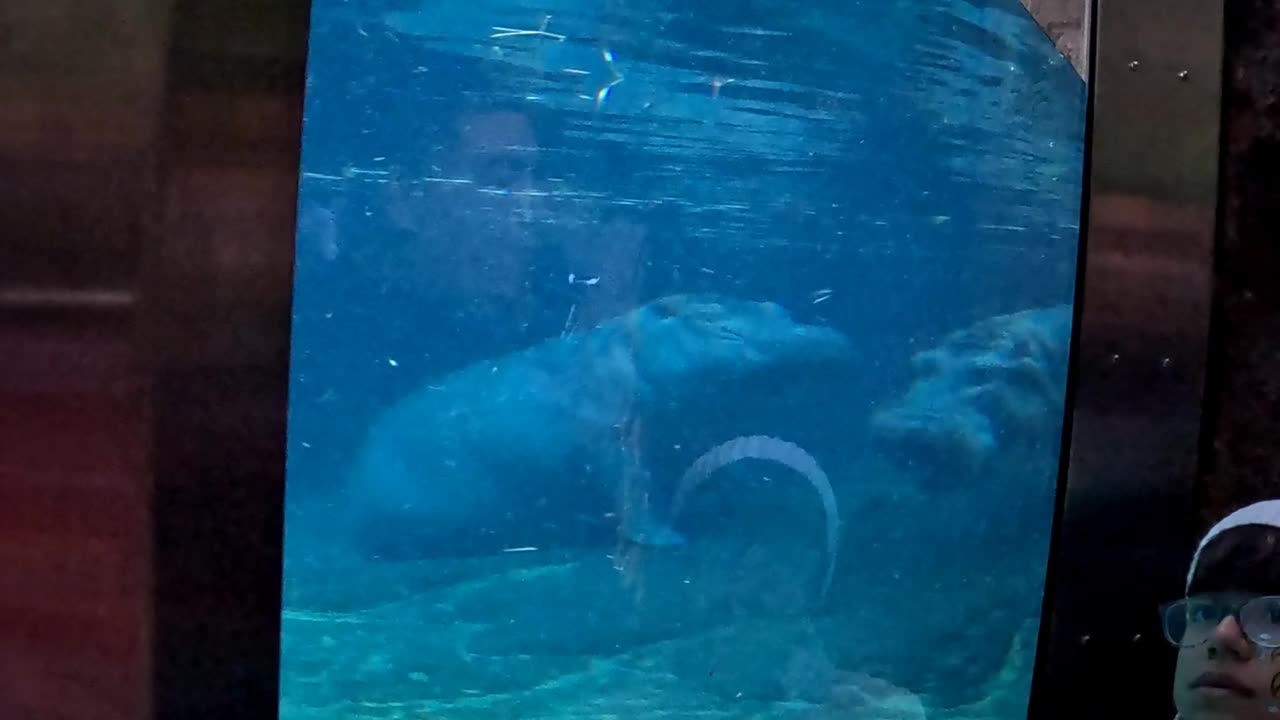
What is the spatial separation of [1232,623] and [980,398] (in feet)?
1.48

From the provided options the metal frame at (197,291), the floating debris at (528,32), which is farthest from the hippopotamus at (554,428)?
the floating debris at (528,32)

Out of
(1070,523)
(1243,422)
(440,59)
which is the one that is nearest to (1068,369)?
(1070,523)

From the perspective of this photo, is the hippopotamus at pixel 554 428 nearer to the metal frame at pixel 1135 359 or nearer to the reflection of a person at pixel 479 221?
the reflection of a person at pixel 479 221

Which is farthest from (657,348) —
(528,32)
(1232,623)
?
(1232,623)

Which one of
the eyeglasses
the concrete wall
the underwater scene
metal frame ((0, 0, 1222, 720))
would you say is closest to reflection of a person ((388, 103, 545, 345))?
the underwater scene

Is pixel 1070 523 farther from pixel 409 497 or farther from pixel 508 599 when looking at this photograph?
pixel 409 497

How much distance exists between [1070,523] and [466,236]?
911mm

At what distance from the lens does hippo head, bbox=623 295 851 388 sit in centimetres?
93

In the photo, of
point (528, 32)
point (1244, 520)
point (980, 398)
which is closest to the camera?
point (528, 32)

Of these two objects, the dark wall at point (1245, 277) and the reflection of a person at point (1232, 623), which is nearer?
the reflection of a person at point (1232, 623)

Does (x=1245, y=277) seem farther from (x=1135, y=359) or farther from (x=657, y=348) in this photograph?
(x=657, y=348)

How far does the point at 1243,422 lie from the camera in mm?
1186

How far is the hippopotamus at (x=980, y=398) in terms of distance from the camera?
1008mm

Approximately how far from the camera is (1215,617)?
108 cm
